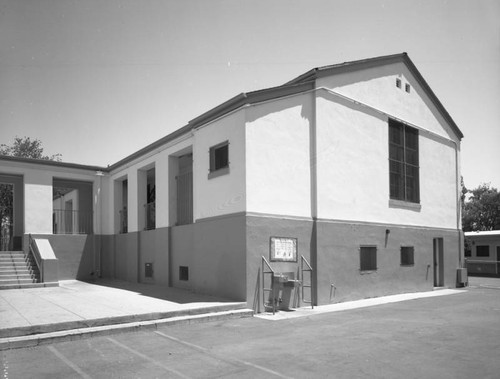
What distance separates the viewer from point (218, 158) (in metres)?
13.4

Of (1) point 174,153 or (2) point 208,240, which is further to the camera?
(1) point 174,153

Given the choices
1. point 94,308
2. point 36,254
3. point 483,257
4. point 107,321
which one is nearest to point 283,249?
point 94,308

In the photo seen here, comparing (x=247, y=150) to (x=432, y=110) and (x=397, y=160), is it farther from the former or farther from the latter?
(x=432, y=110)

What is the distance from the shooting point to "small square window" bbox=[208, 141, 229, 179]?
42.4 ft

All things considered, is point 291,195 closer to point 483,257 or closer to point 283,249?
point 283,249

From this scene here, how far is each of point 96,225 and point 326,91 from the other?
12.4 meters

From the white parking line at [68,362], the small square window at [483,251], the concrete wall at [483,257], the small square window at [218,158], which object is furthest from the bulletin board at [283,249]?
Result: the small square window at [483,251]

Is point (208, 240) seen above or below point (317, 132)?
below

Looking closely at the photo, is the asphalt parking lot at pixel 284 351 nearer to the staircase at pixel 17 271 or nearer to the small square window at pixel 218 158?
the small square window at pixel 218 158

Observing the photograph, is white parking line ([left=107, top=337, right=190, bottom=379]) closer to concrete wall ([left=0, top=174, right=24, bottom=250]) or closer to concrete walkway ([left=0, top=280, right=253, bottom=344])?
concrete walkway ([left=0, top=280, right=253, bottom=344])

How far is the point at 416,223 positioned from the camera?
18.0 meters

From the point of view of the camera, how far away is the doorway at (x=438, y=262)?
19250mm

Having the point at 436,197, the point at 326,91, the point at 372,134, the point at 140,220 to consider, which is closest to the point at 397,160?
the point at 372,134

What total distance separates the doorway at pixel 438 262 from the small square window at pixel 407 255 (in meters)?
2.13
